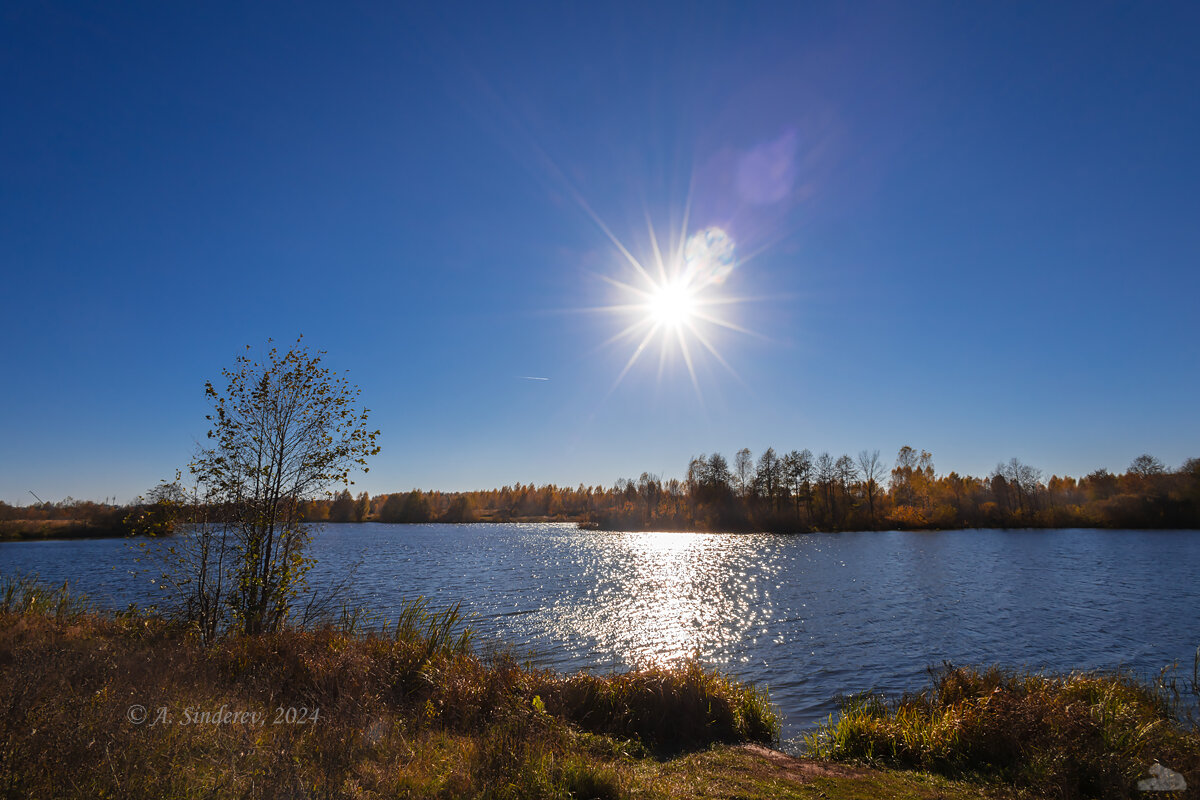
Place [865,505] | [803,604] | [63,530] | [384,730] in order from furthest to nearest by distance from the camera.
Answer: [865,505] → [63,530] → [803,604] → [384,730]

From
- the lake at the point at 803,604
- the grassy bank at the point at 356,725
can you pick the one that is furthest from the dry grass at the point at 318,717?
the lake at the point at 803,604

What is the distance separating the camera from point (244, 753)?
5980 millimetres

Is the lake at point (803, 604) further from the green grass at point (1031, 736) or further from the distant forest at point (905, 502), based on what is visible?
the distant forest at point (905, 502)

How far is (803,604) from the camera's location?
3194 cm

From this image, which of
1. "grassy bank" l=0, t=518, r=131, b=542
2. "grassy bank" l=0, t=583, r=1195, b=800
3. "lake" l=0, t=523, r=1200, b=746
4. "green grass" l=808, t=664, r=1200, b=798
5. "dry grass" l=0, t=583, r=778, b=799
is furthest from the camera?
"grassy bank" l=0, t=518, r=131, b=542

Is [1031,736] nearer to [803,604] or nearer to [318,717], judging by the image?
[318,717]

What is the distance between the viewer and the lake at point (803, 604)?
2012 centimetres

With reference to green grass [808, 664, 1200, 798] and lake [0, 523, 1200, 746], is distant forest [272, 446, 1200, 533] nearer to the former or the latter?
lake [0, 523, 1200, 746]

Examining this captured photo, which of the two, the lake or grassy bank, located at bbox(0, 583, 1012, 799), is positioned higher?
grassy bank, located at bbox(0, 583, 1012, 799)

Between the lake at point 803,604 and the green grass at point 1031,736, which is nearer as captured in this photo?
the green grass at point 1031,736

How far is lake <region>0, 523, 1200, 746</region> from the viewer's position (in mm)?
20125

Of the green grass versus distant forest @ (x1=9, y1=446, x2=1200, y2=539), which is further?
distant forest @ (x1=9, y1=446, x2=1200, y2=539)

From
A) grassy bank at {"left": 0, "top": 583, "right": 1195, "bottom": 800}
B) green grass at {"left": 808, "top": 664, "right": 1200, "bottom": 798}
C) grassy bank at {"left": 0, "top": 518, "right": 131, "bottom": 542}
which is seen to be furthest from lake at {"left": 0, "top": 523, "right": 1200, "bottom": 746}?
grassy bank at {"left": 0, "top": 518, "right": 131, "bottom": 542}

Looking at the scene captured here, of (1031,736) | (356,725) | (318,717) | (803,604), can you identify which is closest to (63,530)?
(803,604)
